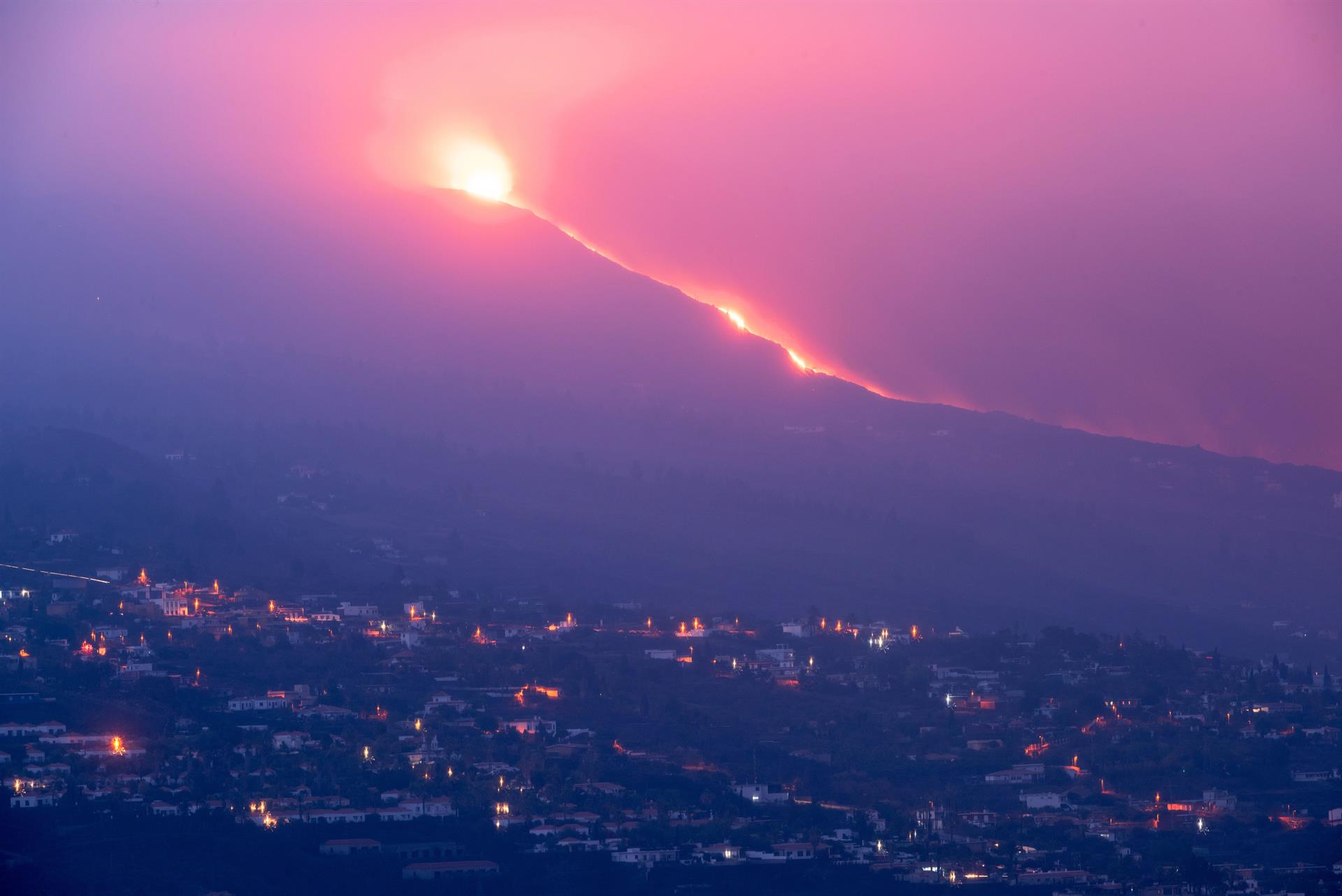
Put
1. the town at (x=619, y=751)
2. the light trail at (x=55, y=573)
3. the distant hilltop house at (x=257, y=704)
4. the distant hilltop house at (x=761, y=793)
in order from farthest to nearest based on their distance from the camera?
the light trail at (x=55, y=573)
the distant hilltop house at (x=257, y=704)
the distant hilltop house at (x=761, y=793)
the town at (x=619, y=751)

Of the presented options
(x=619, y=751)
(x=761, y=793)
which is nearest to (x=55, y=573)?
(x=619, y=751)

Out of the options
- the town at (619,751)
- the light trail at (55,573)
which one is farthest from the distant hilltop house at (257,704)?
the light trail at (55,573)

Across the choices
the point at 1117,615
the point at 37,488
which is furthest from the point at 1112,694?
the point at 37,488

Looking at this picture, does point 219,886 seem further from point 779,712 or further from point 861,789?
point 779,712

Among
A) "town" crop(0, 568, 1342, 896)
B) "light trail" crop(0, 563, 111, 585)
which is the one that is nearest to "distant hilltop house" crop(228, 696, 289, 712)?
"town" crop(0, 568, 1342, 896)

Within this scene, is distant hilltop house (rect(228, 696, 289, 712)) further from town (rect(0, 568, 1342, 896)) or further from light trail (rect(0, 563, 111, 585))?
light trail (rect(0, 563, 111, 585))

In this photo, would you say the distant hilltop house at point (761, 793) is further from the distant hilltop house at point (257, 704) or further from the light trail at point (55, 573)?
the light trail at point (55, 573)

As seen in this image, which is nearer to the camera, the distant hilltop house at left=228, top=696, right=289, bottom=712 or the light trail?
the distant hilltop house at left=228, top=696, right=289, bottom=712

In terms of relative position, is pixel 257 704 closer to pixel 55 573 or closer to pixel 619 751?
pixel 619 751
